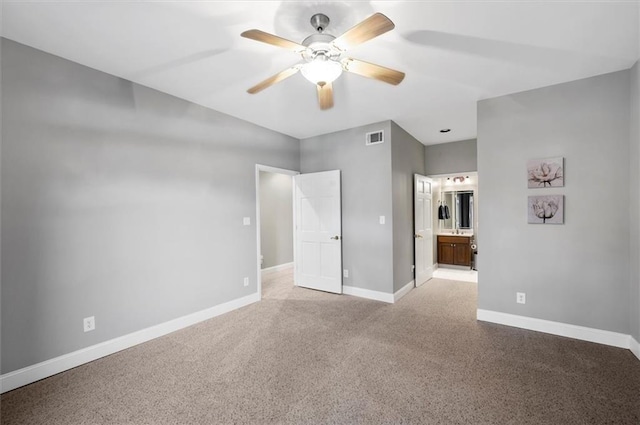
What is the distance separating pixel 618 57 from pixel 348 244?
3476 millimetres

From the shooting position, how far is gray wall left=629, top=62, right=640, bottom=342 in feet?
8.38

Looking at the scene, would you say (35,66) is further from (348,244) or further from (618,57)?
(618,57)

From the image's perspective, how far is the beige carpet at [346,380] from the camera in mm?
1888

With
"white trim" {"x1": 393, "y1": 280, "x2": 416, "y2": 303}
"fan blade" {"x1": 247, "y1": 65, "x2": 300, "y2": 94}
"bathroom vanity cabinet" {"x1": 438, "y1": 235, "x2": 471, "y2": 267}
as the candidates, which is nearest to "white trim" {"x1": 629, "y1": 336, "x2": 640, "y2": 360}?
"white trim" {"x1": 393, "y1": 280, "x2": 416, "y2": 303}

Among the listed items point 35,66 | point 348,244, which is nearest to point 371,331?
point 348,244

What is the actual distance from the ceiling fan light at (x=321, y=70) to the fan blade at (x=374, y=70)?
0.42 ft

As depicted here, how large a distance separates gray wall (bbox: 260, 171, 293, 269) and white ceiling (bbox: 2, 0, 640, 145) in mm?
3022

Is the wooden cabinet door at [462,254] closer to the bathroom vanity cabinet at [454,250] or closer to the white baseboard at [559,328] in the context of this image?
the bathroom vanity cabinet at [454,250]

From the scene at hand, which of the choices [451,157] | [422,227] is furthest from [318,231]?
[451,157]

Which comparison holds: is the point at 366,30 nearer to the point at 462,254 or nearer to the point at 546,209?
the point at 546,209

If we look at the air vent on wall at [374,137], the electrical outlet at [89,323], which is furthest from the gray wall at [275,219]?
the electrical outlet at [89,323]

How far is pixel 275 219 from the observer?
21.2ft

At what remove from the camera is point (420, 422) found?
71.2 inches

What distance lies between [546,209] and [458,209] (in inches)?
140
